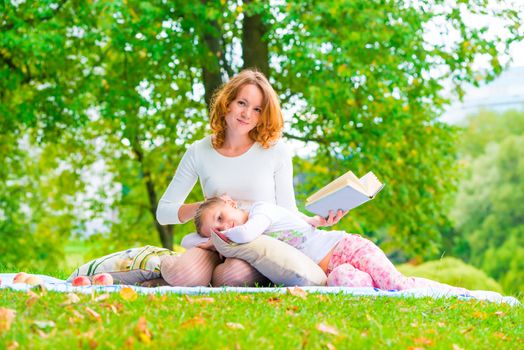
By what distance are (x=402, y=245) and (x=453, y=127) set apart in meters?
2.06

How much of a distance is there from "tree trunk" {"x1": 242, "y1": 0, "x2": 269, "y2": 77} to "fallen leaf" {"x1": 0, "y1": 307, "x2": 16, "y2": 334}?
26.2ft

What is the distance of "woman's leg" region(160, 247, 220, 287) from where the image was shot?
16.5ft

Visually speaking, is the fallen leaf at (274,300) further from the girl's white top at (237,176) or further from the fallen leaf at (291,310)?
the girl's white top at (237,176)

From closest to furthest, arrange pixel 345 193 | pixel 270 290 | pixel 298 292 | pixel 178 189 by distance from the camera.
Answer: pixel 298 292 < pixel 270 290 < pixel 345 193 < pixel 178 189

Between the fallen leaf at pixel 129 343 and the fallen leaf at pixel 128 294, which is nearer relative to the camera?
the fallen leaf at pixel 129 343

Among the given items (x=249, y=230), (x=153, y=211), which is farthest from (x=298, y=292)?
(x=153, y=211)

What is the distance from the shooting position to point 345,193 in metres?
4.74

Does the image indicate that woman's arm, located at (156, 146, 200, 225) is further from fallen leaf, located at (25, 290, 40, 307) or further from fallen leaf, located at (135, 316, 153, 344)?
fallen leaf, located at (135, 316, 153, 344)

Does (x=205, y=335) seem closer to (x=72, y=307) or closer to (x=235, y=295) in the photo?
(x=72, y=307)

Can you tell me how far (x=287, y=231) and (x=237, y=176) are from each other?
0.56 metres

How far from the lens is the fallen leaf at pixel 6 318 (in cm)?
335

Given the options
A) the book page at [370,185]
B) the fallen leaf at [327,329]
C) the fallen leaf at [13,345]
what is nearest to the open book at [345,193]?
the book page at [370,185]

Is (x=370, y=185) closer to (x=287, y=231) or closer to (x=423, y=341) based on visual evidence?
(x=287, y=231)

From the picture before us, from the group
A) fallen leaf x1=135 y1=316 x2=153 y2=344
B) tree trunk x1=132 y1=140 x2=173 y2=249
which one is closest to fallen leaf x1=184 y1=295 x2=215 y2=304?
fallen leaf x1=135 y1=316 x2=153 y2=344
